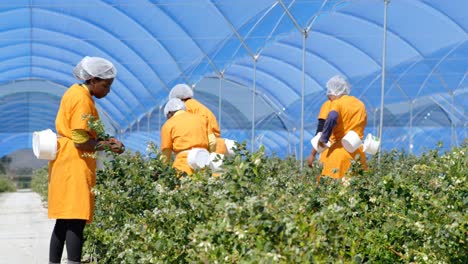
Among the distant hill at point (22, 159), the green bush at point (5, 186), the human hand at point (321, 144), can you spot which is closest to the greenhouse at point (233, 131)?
the human hand at point (321, 144)

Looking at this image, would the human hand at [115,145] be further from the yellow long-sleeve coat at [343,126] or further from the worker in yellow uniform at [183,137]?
the yellow long-sleeve coat at [343,126]

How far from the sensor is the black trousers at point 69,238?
20.0 feet

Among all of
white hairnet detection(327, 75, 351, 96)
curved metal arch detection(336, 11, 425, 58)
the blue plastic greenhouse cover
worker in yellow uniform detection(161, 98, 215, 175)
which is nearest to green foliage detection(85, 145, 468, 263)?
worker in yellow uniform detection(161, 98, 215, 175)

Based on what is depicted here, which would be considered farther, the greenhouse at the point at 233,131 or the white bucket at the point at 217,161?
the white bucket at the point at 217,161

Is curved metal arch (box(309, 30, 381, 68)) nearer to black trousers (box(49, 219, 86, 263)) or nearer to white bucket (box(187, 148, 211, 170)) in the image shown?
white bucket (box(187, 148, 211, 170))

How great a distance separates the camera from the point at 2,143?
51656mm

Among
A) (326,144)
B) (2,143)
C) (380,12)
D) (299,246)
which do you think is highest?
(2,143)

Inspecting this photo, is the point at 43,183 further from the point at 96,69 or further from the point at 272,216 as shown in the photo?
the point at 272,216

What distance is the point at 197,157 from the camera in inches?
307

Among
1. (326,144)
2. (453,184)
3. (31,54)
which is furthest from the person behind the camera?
(31,54)

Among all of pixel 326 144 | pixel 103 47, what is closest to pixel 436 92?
pixel 103 47

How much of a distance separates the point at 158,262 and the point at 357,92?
25.7 meters

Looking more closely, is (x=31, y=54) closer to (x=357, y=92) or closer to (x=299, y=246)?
(x=357, y=92)

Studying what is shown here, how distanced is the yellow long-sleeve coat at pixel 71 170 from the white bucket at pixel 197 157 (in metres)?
1.68
